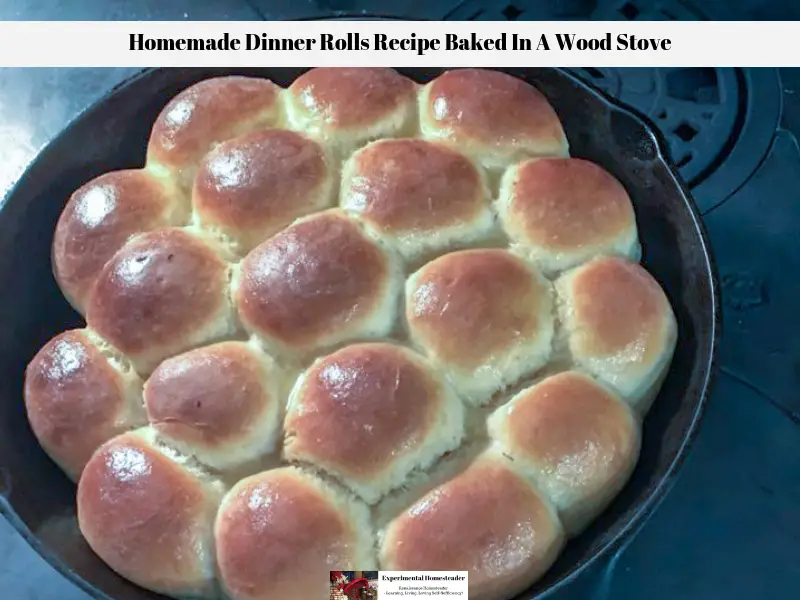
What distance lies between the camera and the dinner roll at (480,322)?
0.72 metres

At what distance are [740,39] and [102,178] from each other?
0.71 meters

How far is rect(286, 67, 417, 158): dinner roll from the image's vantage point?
852 millimetres

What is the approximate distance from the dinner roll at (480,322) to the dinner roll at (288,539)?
14 cm

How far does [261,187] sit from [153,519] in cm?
31

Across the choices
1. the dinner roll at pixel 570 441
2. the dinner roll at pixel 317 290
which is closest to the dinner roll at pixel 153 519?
the dinner roll at pixel 317 290

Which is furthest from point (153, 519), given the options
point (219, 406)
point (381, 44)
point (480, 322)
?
point (381, 44)

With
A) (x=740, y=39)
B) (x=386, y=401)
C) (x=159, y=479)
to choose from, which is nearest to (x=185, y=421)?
(x=159, y=479)

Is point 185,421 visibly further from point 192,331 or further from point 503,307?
point 503,307

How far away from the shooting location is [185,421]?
27.9 inches

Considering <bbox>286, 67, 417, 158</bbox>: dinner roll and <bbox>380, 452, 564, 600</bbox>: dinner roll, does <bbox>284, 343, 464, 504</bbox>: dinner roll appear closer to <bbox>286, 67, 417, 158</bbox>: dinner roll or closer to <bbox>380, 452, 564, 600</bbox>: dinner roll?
<bbox>380, 452, 564, 600</bbox>: dinner roll

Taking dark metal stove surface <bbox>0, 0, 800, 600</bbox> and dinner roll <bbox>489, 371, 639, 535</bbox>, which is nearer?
dinner roll <bbox>489, 371, 639, 535</bbox>

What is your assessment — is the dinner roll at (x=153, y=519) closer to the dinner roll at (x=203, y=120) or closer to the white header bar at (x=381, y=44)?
the dinner roll at (x=203, y=120)

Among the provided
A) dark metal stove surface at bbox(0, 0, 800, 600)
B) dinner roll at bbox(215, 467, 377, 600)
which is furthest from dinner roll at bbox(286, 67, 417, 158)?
dinner roll at bbox(215, 467, 377, 600)

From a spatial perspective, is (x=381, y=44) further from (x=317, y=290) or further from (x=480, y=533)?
(x=480, y=533)
